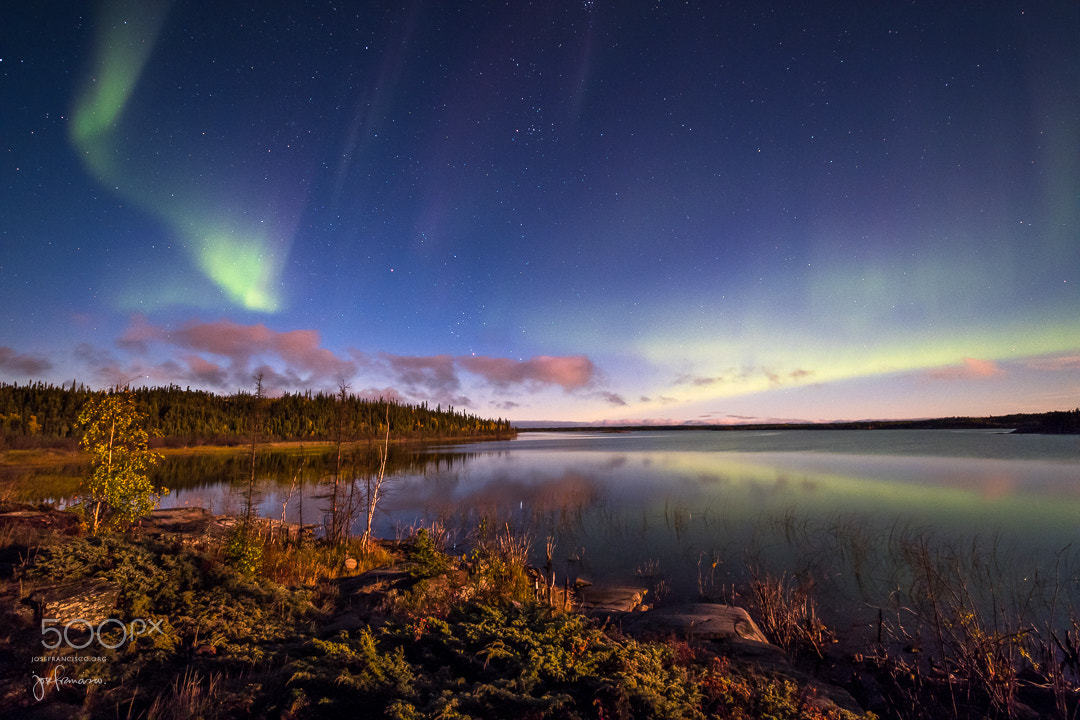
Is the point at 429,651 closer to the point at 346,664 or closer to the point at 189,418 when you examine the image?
the point at 346,664

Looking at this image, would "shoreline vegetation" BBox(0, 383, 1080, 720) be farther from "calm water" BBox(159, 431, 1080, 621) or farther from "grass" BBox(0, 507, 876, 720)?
"calm water" BBox(159, 431, 1080, 621)

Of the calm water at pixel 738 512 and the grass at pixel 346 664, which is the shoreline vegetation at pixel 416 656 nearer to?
the grass at pixel 346 664

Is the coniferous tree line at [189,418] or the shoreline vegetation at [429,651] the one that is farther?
the coniferous tree line at [189,418]

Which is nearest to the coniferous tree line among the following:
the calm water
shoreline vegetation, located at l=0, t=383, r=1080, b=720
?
the calm water

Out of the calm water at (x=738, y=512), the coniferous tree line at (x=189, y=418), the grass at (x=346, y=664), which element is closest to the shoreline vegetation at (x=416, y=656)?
the grass at (x=346, y=664)

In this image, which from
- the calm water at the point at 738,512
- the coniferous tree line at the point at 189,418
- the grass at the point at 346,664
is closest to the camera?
the grass at the point at 346,664

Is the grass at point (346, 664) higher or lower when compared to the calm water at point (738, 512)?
higher

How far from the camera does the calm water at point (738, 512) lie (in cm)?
1698

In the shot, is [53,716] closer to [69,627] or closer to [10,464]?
[69,627]

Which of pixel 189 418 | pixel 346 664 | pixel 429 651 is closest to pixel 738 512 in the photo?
pixel 429 651

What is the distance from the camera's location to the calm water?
17.0m

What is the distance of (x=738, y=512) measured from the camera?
79.6ft

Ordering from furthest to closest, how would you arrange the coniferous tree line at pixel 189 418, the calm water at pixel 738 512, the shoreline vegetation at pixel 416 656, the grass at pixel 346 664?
the coniferous tree line at pixel 189 418, the calm water at pixel 738 512, the shoreline vegetation at pixel 416 656, the grass at pixel 346 664

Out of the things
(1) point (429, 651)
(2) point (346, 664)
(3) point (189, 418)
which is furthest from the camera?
(3) point (189, 418)
